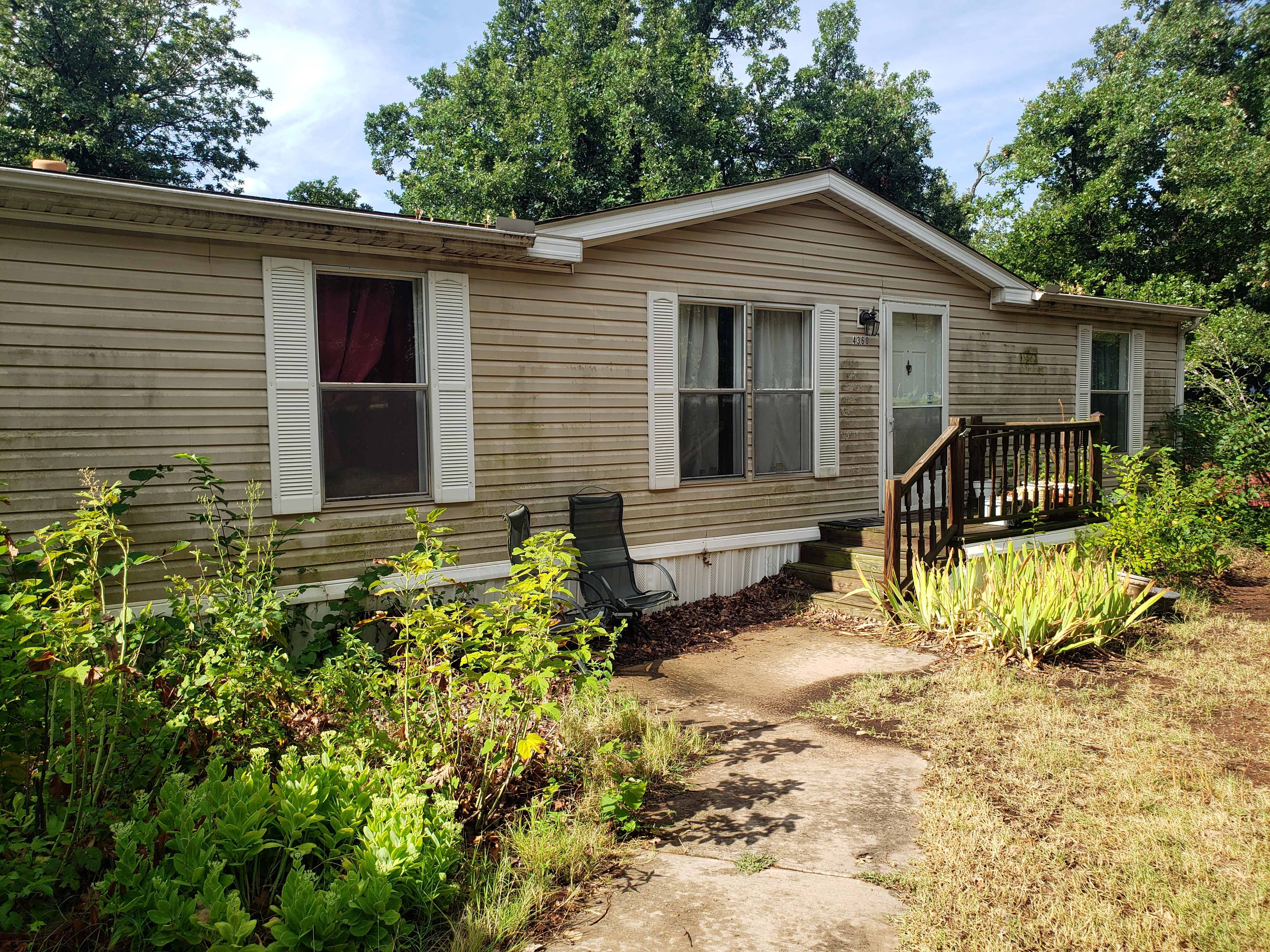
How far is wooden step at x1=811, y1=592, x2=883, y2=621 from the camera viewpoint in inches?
268

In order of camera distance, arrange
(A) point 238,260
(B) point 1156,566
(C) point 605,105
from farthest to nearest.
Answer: (C) point 605,105
(B) point 1156,566
(A) point 238,260

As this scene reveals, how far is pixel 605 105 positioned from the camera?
762 inches

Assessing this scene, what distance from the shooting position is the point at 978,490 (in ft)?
28.8

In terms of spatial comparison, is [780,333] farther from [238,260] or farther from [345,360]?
[238,260]

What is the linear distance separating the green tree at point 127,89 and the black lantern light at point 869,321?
14102mm

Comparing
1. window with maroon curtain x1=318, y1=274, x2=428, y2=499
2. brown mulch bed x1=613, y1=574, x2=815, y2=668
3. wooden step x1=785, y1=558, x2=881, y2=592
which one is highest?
window with maroon curtain x1=318, y1=274, x2=428, y2=499

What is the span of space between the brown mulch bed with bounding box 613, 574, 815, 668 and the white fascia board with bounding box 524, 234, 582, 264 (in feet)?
9.76

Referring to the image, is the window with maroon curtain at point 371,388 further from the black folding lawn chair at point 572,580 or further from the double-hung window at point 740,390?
the double-hung window at point 740,390

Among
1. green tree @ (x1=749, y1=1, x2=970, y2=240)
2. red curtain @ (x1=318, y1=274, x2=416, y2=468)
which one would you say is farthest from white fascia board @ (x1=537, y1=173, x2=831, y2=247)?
green tree @ (x1=749, y1=1, x2=970, y2=240)

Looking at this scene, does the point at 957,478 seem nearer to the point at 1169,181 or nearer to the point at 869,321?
the point at 869,321

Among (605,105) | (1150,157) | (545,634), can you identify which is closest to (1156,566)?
(545,634)

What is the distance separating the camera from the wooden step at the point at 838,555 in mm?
7270

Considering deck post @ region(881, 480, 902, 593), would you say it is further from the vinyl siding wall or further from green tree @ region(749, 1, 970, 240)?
green tree @ region(749, 1, 970, 240)

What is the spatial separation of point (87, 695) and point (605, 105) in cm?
1911
